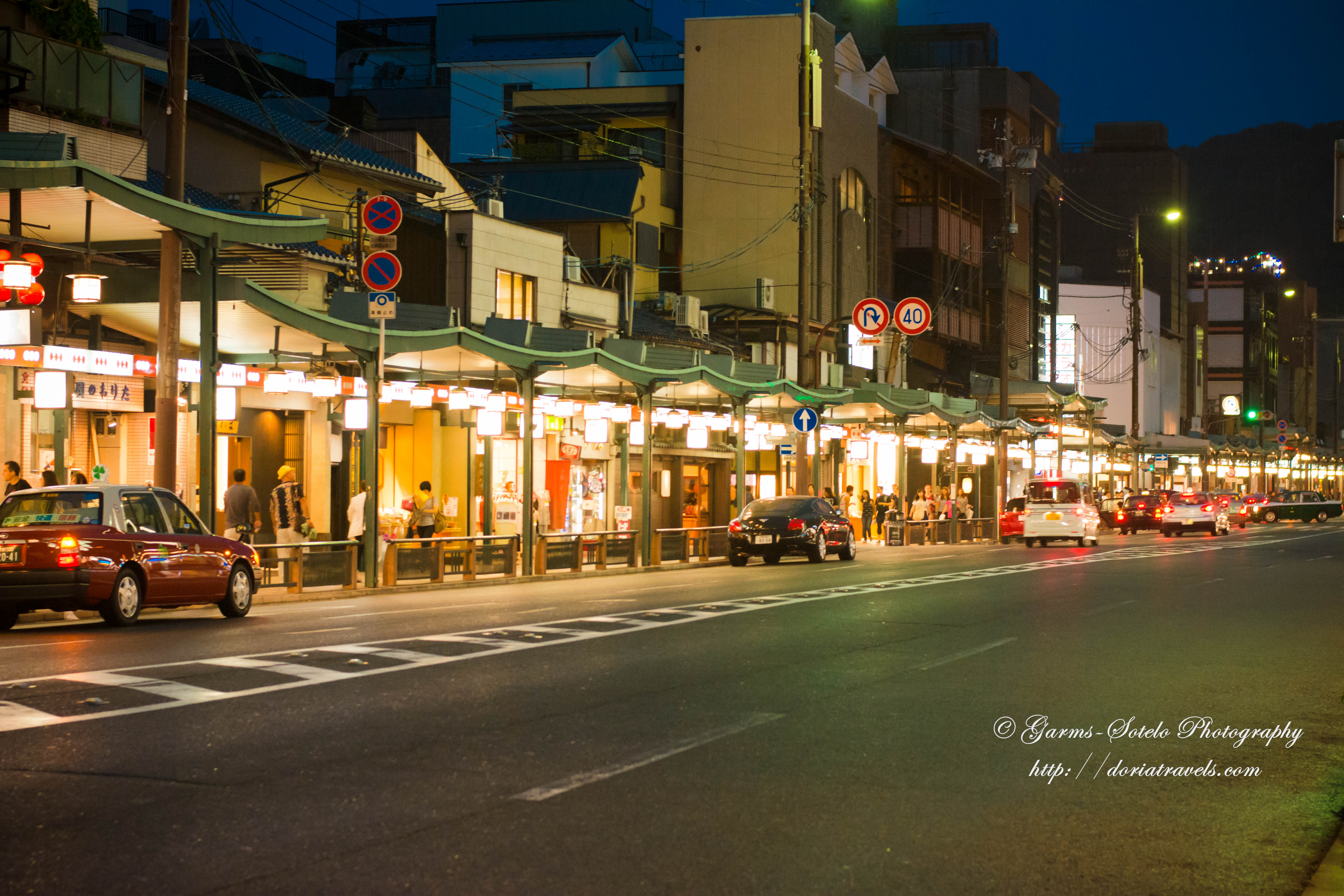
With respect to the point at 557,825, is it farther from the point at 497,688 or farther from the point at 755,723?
the point at 497,688

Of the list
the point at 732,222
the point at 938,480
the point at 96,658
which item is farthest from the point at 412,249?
the point at 938,480

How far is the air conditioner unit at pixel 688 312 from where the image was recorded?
4656 cm

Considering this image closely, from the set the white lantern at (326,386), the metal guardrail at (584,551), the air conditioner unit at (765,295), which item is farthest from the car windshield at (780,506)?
the air conditioner unit at (765,295)

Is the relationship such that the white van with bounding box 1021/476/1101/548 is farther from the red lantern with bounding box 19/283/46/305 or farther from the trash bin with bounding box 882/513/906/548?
the red lantern with bounding box 19/283/46/305

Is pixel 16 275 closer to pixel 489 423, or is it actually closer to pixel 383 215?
pixel 383 215

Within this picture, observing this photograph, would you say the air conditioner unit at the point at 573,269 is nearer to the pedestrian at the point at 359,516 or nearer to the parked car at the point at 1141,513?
the pedestrian at the point at 359,516

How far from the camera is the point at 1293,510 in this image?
76.1 meters

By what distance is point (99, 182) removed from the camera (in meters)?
18.3

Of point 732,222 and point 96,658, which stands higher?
point 732,222

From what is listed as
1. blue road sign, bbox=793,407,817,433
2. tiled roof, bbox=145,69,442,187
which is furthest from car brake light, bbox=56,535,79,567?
blue road sign, bbox=793,407,817,433

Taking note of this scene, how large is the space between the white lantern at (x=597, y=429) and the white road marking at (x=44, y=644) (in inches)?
691

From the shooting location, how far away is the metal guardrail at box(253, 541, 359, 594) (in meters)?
22.3

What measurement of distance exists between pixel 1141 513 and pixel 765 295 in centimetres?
1889

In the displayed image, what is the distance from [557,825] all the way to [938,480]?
5802 cm
